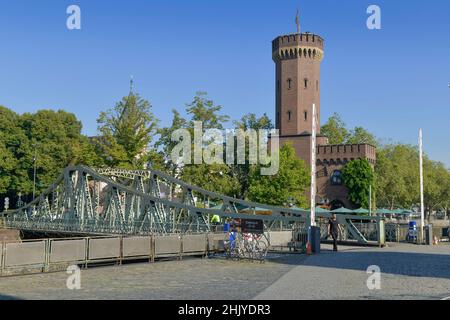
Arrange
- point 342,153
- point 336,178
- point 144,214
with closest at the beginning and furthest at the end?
point 144,214
point 336,178
point 342,153

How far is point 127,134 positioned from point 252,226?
28308 millimetres

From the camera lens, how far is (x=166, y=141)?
159 ft

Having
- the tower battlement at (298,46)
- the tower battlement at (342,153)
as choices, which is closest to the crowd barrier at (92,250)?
the tower battlement at (342,153)

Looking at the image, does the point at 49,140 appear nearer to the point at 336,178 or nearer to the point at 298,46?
the point at 298,46

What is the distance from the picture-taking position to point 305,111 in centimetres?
6359

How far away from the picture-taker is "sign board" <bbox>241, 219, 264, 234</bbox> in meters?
18.9

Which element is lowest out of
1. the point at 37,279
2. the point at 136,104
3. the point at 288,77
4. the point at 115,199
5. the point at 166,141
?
the point at 37,279

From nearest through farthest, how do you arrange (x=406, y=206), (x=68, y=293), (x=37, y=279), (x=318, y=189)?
(x=68, y=293)
(x=37, y=279)
(x=318, y=189)
(x=406, y=206)

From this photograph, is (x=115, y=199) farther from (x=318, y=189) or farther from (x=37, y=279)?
(x=318, y=189)

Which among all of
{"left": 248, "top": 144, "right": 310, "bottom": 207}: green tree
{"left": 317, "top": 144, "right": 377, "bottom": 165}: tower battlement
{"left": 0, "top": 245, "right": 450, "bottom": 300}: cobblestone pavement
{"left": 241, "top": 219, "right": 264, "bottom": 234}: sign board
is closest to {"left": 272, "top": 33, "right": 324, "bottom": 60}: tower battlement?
{"left": 317, "top": 144, "right": 377, "bottom": 165}: tower battlement

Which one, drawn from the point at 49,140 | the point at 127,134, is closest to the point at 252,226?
the point at 127,134

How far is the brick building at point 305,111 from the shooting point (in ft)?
207
